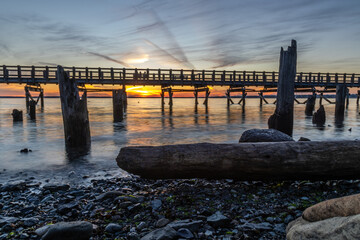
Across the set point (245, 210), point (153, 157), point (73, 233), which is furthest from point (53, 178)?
point (245, 210)

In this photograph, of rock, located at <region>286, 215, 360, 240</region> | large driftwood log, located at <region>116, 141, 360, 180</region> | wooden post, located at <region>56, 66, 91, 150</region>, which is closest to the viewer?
rock, located at <region>286, 215, 360, 240</region>

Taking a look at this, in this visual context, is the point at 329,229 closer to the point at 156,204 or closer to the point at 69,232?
the point at 156,204

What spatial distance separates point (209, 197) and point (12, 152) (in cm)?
708

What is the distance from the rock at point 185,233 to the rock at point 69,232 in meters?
0.88

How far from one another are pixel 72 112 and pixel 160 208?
4.87m

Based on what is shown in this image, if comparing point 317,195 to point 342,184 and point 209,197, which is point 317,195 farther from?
point 209,197

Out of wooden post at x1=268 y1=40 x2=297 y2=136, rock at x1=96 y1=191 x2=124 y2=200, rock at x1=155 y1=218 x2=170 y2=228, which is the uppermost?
wooden post at x1=268 y1=40 x2=297 y2=136

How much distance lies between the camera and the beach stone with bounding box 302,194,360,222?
6.05ft

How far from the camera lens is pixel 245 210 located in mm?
2977

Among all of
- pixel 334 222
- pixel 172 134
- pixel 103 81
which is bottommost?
pixel 172 134

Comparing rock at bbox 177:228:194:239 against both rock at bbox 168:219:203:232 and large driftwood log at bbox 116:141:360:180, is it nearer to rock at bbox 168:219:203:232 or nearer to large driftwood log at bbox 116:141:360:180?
rock at bbox 168:219:203:232

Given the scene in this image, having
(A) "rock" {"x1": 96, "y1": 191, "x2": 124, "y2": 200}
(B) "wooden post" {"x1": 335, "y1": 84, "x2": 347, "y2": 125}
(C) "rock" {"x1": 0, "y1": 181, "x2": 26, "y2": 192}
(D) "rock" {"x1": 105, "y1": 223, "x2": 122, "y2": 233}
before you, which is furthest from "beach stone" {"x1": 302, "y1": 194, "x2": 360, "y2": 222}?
(B) "wooden post" {"x1": 335, "y1": 84, "x2": 347, "y2": 125}

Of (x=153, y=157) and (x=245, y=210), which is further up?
(x=153, y=157)

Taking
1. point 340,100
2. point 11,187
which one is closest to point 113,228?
point 11,187
